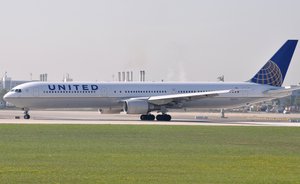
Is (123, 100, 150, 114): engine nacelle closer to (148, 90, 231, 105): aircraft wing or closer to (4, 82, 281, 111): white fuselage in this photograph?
(148, 90, 231, 105): aircraft wing

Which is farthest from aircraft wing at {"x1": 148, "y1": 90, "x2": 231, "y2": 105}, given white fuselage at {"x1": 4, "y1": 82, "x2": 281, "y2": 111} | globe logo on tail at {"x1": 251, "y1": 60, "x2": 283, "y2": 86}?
globe logo on tail at {"x1": 251, "y1": 60, "x2": 283, "y2": 86}

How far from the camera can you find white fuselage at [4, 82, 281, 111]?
63.3m

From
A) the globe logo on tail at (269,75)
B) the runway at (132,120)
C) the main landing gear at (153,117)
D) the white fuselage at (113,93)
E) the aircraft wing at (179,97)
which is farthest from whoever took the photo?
the globe logo on tail at (269,75)

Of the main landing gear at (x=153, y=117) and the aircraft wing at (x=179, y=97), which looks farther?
the main landing gear at (x=153, y=117)

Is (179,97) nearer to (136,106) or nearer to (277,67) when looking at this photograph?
(136,106)

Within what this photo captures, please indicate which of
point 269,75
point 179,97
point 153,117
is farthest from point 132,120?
point 269,75
